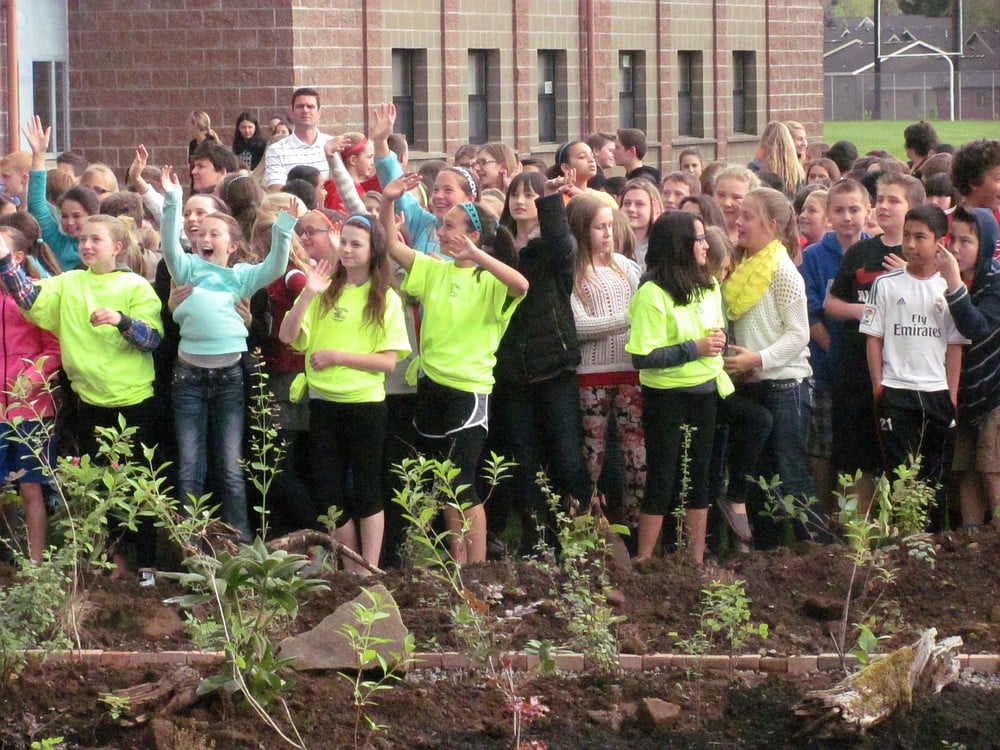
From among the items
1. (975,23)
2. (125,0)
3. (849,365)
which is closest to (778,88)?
(125,0)

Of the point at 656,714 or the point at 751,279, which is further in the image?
the point at 751,279

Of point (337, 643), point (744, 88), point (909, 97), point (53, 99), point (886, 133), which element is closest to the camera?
point (337, 643)

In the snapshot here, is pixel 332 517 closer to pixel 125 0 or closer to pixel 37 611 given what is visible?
pixel 37 611

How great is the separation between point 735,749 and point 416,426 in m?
3.26

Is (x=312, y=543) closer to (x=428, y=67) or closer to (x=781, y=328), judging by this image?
(x=781, y=328)

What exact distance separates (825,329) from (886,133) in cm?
6747

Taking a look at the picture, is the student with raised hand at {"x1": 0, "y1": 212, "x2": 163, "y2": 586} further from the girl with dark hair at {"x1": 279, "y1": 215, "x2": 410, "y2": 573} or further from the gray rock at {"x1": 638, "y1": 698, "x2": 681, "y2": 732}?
the gray rock at {"x1": 638, "y1": 698, "x2": 681, "y2": 732}

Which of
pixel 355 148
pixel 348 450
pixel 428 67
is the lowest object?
pixel 348 450

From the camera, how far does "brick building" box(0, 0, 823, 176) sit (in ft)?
73.6

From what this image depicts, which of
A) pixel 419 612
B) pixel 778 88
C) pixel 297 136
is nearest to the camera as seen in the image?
pixel 419 612

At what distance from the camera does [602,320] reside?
8.24 m

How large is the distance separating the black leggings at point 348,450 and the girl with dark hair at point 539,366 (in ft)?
2.24

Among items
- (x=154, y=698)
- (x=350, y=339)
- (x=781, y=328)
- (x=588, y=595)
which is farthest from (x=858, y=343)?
(x=154, y=698)

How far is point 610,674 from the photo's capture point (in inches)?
226
